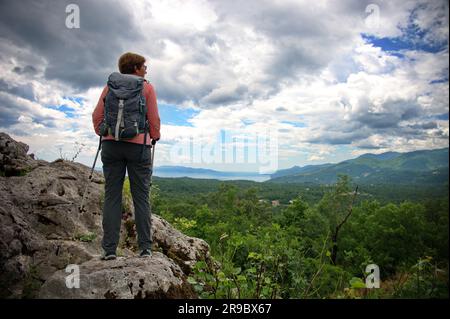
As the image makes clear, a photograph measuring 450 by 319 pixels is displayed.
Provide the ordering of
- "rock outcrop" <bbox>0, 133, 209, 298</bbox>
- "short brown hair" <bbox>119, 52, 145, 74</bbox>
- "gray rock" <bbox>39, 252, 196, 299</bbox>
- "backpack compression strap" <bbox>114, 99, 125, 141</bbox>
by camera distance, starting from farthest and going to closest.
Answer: "short brown hair" <bbox>119, 52, 145, 74</bbox>, "backpack compression strap" <bbox>114, 99, 125, 141</bbox>, "rock outcrop" <bbox>0, 133, 209, 298</bbox>, "gray rock" <bbox>39, 252, 196, 299</bbox>

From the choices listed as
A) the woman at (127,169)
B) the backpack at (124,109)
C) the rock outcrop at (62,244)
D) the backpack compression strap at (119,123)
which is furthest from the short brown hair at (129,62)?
the rock outcrop at (62,244)

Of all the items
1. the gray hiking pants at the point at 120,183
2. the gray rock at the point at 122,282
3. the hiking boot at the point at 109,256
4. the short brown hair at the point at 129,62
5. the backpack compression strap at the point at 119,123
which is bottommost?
the gray rock at the point at 122,282

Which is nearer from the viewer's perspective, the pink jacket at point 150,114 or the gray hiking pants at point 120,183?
the gray hiking pants at point 120,183

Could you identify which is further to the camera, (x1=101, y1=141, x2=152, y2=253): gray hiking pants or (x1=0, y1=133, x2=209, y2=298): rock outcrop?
(x1=101, y1=141, x2=152, y2=253): gray hiking pants

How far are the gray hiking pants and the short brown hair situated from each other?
1094 mm

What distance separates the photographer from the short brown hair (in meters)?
4.30

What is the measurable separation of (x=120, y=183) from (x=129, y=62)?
66.6 inches

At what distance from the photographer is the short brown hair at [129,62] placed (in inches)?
169

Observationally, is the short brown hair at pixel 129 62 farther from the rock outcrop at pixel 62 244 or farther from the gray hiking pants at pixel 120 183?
the rock outcrop at pixel 62 244

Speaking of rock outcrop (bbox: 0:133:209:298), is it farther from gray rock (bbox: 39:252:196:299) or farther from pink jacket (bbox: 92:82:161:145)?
pink jacket (bbox: 92:82:161:145)

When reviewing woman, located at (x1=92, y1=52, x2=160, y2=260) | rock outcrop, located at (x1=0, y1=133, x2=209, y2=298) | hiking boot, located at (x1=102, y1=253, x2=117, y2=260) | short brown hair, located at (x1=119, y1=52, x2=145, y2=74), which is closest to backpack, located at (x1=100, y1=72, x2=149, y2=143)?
woman, located at (x1=92, y1=52, x2=160, y2=260)
